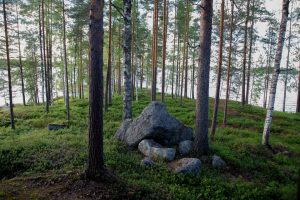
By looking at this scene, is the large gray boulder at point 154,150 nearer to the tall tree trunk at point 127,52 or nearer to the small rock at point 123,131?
the small rock at point 123,131

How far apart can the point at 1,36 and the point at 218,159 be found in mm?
21737

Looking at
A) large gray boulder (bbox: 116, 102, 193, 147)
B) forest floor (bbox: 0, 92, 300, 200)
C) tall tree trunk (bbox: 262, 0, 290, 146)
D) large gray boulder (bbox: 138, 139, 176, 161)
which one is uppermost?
tall tree trunk (bbox: 262, 0, 290, 146)

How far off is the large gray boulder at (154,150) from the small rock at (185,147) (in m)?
0.52

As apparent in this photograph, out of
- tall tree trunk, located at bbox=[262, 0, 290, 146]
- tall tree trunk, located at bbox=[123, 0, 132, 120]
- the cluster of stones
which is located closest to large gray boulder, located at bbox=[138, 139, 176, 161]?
the cluster of stones

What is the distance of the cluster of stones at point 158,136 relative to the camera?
8367 mm

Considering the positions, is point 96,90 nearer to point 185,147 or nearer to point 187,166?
point 187,166

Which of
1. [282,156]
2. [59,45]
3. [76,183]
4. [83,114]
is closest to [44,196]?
[76,183]

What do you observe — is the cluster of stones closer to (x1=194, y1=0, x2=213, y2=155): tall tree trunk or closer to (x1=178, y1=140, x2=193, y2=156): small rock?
(x1=178, y1=140, x2=193, y2=156): small rock

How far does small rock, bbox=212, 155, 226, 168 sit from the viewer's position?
796 cm

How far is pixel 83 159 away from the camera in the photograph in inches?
303

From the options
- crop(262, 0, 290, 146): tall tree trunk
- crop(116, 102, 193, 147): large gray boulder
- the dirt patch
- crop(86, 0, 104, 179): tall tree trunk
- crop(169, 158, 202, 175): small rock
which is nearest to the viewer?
the dirt patch

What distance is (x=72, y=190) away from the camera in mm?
5645

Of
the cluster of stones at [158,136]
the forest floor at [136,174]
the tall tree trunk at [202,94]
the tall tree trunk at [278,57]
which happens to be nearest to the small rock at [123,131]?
the cluster of stones at [158,136]

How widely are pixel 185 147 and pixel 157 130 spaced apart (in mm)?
1393
